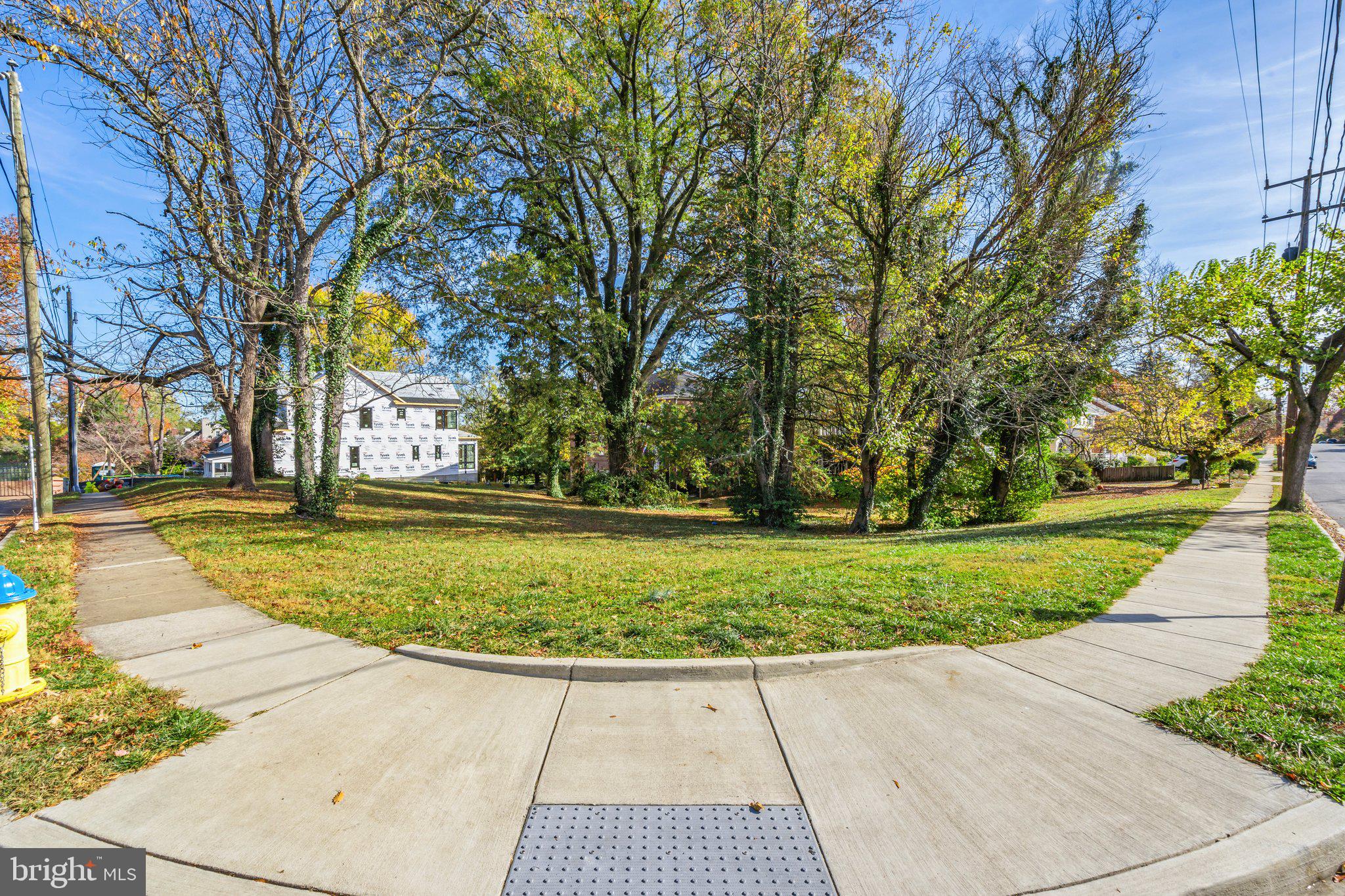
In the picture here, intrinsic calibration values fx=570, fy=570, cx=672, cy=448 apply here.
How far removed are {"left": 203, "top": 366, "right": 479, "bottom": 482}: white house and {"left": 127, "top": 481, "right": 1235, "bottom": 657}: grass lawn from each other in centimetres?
3202

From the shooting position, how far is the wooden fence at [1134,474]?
109 feet

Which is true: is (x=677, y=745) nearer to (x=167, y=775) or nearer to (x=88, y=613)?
(x=167, y=775)

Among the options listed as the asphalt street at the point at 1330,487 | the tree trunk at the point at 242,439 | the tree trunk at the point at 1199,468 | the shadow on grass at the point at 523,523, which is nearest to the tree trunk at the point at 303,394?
the shadow on grass at the point at 523,523

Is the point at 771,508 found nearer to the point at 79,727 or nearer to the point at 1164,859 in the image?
the point at 1164,859

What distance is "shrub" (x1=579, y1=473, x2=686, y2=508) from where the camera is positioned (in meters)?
20.1

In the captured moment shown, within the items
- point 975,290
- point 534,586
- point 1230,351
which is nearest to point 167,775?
point 534,586

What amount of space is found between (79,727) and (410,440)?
45468 millimetres

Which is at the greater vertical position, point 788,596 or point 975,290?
point 975,290

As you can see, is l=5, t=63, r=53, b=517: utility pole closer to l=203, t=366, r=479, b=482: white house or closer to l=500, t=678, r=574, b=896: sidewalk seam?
l=500, t=678, r=574, b=896: sidewalk seam

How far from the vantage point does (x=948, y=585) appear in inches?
245

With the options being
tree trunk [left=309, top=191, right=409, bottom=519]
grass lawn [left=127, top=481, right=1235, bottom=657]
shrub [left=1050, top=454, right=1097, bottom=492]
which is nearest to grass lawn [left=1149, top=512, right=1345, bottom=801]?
grass lawn [left=127, top=481, right=1235, bottom=657]

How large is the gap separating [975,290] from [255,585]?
13.6 m

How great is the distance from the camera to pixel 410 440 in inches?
1786

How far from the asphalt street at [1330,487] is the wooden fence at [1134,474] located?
581 centimetres
